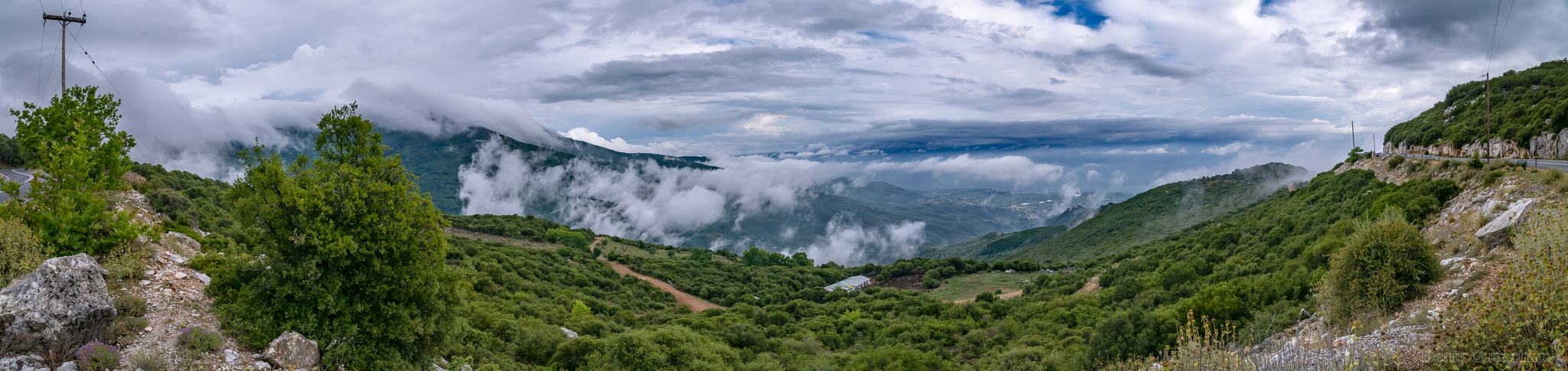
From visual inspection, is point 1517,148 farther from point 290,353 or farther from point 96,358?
point 96,358

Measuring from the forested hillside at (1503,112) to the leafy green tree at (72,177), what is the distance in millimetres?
58132

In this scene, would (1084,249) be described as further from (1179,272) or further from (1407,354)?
(1407,354)

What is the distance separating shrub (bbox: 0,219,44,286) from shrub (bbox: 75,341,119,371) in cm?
271

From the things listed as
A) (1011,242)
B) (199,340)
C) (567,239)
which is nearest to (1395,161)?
(199,340)

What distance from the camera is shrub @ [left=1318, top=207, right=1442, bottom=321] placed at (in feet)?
38.8

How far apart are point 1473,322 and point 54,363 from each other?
18676 mm

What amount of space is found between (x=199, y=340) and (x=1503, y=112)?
6912 cm

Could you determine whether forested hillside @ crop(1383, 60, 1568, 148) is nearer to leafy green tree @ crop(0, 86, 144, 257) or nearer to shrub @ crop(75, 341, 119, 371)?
shrub @ crop(75, 341, 119, 371)

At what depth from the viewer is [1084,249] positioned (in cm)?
Result: 10038

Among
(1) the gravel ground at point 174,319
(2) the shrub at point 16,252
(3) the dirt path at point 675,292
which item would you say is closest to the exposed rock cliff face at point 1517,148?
(1) the gravel ground at point 174,319

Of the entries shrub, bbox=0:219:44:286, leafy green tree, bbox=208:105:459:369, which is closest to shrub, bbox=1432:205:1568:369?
leafy green tree, bbox=208:105:459:369

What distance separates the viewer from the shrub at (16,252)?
9.87 metres

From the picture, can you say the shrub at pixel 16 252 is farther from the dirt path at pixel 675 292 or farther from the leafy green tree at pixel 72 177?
the dirt path at pixel 675 292

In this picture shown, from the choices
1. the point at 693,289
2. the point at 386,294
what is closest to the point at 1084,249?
the point at 693,289
